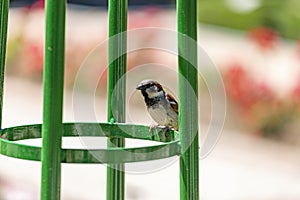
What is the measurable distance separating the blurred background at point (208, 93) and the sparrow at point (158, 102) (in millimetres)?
915

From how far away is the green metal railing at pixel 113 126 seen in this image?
136 cm

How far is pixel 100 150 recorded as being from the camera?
4.50 feet

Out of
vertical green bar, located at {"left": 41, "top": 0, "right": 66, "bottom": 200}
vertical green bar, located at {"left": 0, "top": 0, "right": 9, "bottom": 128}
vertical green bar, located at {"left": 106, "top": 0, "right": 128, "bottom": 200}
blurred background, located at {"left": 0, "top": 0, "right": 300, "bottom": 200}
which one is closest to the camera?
vertical green bar, located at {"left": 41, "top": 0, "right": 66, "bottom": 200}

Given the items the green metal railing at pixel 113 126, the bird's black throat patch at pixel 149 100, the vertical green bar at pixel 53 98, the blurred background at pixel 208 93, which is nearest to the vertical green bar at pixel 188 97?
the green metal railing at pixel 113 126

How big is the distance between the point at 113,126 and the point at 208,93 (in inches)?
123

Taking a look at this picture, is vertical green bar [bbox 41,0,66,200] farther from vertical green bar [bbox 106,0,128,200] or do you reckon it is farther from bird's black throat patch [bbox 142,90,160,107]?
bird's black throat patch [bbox 142,90,160,107]

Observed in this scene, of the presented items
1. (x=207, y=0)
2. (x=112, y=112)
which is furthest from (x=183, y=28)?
(x=207, y=0)

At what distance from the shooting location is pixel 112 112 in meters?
1.88

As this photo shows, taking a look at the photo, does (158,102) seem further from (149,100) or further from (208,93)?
(208,93)

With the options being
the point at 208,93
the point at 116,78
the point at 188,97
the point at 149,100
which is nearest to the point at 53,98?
the point at 188,97

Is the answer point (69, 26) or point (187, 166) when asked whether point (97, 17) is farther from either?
point (187, 166)

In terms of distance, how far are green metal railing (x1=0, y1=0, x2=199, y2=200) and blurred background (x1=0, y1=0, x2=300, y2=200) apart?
1261 millimetres

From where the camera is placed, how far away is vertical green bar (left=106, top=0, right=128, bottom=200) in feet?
6.13

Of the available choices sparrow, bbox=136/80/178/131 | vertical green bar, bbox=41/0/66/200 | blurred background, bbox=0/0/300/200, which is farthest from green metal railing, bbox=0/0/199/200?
blurred background, bbox=0/0/300/200
